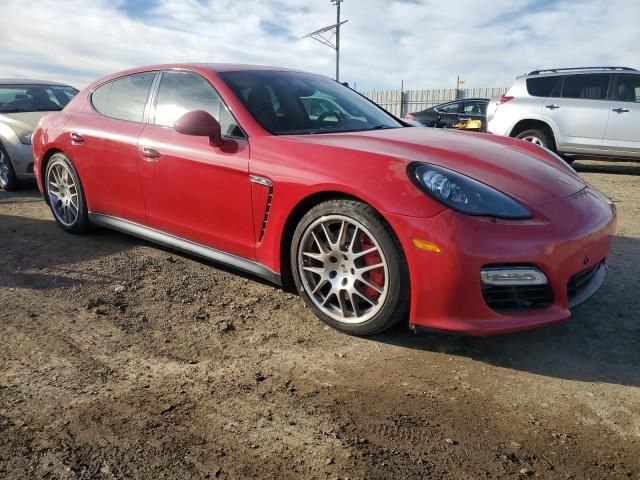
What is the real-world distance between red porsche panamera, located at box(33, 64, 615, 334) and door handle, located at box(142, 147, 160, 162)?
0.03 meters

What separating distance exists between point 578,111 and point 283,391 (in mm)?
7926

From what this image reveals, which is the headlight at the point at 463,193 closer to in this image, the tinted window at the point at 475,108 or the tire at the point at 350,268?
the tire at the point at 350,268

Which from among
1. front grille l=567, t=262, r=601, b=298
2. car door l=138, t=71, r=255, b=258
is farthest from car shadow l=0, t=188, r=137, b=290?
front grille l=567, t=262, r=601, b=298

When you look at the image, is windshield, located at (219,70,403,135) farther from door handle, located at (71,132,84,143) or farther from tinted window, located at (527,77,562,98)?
tinted window, located at (527,77,562,98)

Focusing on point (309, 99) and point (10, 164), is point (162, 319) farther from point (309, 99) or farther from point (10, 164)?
point (10, 164)

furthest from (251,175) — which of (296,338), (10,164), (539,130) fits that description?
(539,130)

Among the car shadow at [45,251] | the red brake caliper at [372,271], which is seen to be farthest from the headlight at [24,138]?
the red brake caliper at [372,271]

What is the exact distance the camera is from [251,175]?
297 cm

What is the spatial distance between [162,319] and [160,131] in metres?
1.33

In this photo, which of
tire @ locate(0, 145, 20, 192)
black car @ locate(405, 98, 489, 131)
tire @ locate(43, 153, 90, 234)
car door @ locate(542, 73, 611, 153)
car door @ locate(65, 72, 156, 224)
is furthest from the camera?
black car @ locate(405, 98, 489, 131)

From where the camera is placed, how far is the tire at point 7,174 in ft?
21.9

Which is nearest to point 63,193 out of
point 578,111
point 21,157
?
point 21,157

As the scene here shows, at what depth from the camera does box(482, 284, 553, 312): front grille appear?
7.74ft

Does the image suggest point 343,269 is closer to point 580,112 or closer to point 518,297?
point 518,297
